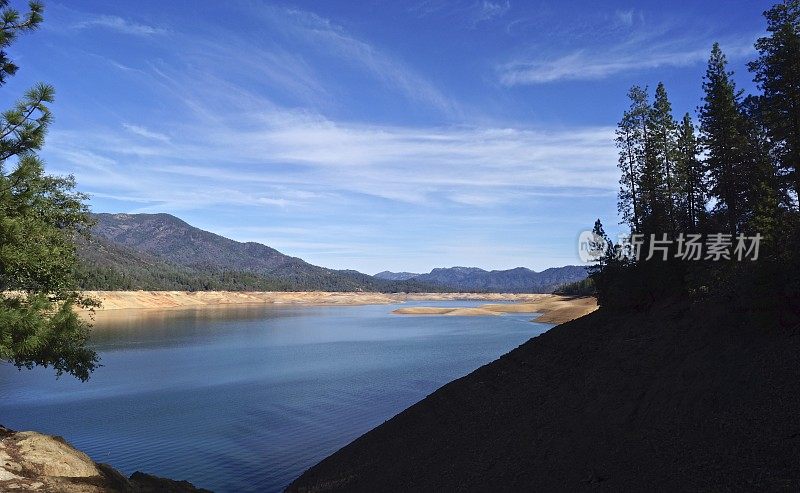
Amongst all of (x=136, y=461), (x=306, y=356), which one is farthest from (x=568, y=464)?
(x=306, y=356)

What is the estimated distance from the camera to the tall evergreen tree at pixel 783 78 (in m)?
32.4

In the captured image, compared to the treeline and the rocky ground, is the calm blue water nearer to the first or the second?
the rocky ground

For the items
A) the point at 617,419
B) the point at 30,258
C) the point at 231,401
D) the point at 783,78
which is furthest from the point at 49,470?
the point at 783,78

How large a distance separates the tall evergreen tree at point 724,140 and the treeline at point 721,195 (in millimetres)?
80

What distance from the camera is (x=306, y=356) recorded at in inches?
2418

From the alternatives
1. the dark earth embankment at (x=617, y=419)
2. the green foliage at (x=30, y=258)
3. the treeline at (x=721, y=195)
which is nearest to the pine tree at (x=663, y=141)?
the treeline at (x=721, y=195)

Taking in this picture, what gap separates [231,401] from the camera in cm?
3719

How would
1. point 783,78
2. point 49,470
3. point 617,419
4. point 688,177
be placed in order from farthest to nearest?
point 688,177, point 783,78, point 617,419, point 49,470

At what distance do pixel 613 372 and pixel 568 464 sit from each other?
20.4 ft

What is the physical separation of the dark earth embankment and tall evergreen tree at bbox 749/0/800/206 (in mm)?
21740

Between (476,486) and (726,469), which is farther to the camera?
(476,486)

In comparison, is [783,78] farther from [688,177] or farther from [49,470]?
[49,470]

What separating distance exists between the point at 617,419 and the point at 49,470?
1580cm

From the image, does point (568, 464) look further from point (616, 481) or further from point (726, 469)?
point (726, 469)
